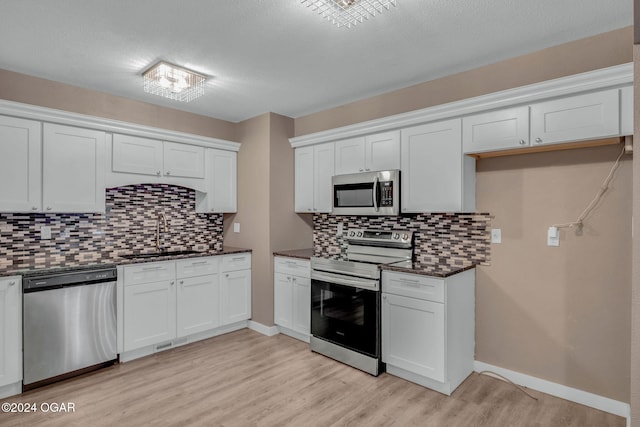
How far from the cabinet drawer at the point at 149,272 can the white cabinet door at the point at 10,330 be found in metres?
0.76

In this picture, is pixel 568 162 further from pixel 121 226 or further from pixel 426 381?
pixel 121 226

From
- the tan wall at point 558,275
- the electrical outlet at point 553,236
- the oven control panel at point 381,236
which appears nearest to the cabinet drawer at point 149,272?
the oven control panel at point 381,236

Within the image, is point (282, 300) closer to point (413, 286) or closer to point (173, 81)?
point (413, 286)

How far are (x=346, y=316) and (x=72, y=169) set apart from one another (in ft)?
9.11

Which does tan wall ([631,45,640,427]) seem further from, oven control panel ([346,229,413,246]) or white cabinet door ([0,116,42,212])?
white cabinet door ([0,116,42,212])

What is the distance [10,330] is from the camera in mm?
2621

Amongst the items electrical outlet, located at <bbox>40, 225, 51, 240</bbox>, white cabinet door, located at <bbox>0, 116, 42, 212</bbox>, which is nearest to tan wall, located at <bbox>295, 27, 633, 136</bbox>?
white cabinet door, located at <bbox>0, 116, 42, 212</bbox>

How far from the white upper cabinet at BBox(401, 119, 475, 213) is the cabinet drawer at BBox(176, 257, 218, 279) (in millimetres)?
2130

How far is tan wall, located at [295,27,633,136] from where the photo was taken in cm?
235

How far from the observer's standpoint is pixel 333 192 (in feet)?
12.2

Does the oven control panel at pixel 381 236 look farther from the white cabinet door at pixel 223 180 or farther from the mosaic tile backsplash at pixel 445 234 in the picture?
the white cabinet door at pixel 223 180

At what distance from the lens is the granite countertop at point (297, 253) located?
3.72 meters

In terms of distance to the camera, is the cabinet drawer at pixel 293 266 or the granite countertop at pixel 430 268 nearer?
the granite countertop at pixel 430 268

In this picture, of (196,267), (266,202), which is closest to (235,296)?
(196,267)
